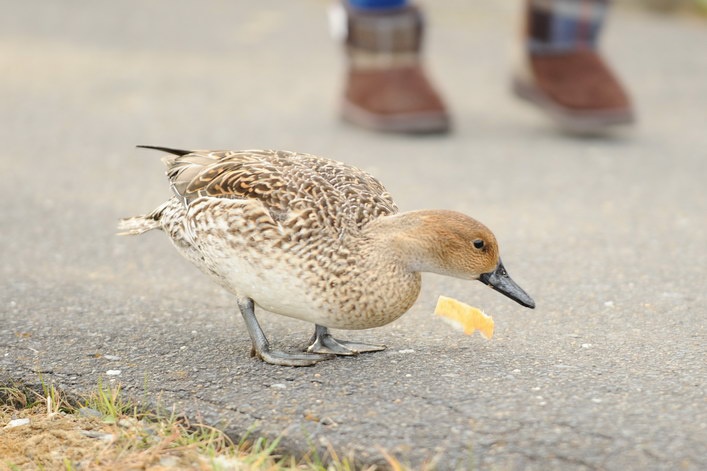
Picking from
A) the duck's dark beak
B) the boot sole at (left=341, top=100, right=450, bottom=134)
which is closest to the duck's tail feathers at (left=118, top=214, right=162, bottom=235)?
the duck's dark beak

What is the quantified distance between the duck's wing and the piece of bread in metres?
0.40

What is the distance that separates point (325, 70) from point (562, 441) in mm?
5984

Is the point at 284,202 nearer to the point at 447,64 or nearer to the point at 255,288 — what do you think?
the point at 255,288

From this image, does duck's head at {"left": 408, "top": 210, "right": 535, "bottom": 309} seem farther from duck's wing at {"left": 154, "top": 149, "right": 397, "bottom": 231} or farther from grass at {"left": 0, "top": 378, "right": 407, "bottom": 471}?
grass at {"left": 0, "top": 378, "right": 407, "bottom": 471}

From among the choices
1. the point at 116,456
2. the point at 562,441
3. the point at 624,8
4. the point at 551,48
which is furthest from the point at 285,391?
the point at 624,8

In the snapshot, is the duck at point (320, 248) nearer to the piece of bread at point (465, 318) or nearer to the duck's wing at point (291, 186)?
the duck's wing at point (291, 186)

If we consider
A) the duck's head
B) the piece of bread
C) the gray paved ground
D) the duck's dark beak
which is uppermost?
the duck's head

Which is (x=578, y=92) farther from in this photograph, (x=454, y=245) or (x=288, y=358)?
(x=288, y=358)

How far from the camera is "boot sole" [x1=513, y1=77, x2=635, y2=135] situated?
262 inches

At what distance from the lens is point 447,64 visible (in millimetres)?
8680

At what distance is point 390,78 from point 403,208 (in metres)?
1.74

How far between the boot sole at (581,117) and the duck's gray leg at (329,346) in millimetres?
3538

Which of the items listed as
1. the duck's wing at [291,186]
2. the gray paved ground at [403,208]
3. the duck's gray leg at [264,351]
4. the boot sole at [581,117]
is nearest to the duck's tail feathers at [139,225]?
the duck's wing at [291,186]

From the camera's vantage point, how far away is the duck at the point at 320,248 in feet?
11.1
